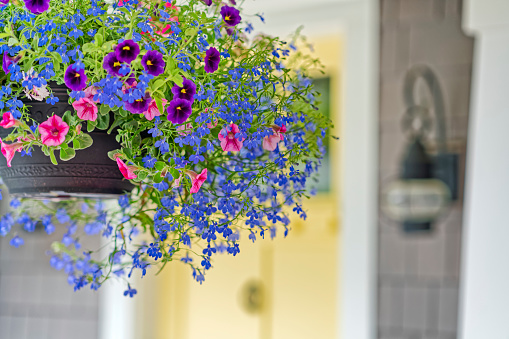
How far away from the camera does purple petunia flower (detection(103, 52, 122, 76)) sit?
75cm

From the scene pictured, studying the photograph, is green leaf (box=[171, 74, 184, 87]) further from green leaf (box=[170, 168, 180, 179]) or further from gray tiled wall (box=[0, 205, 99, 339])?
gray tiled wall (box=[0, 205, 99, 339])

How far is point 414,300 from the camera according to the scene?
101 inches

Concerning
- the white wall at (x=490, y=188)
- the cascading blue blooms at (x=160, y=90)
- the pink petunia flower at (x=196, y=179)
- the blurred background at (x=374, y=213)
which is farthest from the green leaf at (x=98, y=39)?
the blurred background at (x=374, y=213)

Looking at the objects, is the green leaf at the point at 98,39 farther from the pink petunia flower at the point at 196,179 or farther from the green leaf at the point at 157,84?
the pink petunia flower at the point at 196,179

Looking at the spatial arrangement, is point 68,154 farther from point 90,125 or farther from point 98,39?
point 98,39

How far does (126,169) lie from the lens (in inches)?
32.7

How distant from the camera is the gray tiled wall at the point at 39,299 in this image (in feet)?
10.8

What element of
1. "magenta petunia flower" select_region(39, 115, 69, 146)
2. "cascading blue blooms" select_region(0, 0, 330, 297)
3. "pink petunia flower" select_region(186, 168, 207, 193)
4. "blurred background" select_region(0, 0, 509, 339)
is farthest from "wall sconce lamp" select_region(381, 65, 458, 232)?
"magenta petunia flower" select_region(39, 115, 69, 146)

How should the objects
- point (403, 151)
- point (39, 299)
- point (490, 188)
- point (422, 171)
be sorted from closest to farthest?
point (490, 188)
point (422, 171)
point (403, 151)
point (39, 299)

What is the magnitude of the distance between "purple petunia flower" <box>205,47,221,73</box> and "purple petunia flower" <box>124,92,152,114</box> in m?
0.09

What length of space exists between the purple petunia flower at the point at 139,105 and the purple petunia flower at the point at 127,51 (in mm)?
56

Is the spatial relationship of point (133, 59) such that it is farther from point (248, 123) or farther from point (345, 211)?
point (345, 211)

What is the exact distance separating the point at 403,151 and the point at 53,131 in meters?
2.00

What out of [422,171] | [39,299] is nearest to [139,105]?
[422,171]
